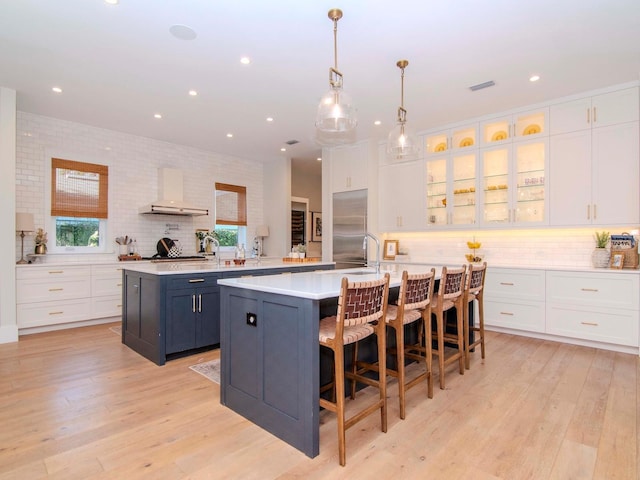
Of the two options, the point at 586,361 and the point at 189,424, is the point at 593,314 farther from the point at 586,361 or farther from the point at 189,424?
the point at 189,424

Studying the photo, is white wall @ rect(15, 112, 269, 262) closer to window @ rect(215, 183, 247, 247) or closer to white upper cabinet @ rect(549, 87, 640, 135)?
window @ rect(215, 183, 247, 247)

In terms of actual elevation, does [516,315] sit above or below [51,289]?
below

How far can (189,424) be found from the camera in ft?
7.48

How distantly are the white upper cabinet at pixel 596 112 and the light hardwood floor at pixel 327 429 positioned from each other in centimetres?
268

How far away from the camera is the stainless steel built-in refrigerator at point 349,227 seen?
19.7 feet

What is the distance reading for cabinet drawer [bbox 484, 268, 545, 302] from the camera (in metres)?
4.28

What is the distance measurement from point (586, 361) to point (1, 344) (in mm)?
6372

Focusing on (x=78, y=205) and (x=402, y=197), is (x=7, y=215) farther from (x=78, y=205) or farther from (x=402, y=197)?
(x=402, y=197)

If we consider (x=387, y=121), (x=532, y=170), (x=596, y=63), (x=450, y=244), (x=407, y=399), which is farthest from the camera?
(x=450, y=244)

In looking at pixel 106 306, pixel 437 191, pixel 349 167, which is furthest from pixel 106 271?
pixel 437 191

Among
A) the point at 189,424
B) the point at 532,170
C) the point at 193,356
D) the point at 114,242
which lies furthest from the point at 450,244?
the point at 114,242

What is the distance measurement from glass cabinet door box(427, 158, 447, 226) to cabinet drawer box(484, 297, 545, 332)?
4.71 ft

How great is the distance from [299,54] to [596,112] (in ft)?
11.5

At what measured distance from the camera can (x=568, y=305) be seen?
407 cm
